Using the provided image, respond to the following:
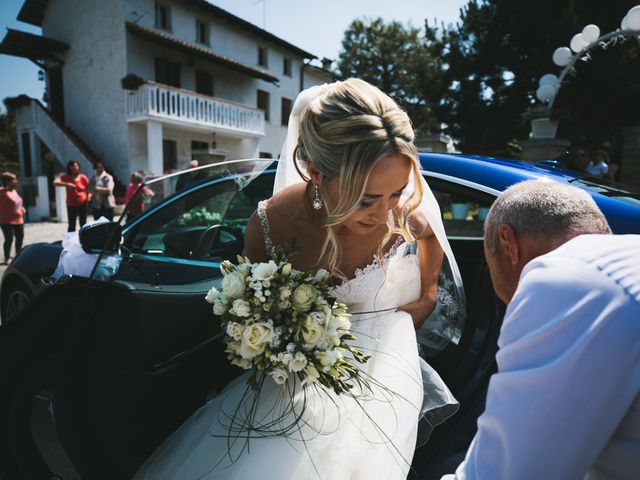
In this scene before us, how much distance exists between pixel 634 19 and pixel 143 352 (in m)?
9.51

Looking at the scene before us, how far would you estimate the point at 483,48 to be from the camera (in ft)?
51.1

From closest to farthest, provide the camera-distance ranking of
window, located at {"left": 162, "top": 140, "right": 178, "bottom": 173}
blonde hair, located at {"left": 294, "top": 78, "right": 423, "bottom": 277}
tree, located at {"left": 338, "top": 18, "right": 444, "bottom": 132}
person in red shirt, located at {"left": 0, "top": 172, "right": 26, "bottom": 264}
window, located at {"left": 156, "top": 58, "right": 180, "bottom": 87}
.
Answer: blonde hair, located at {"left": 294, "top": 78, "right": 423, "bottom": 277}, person in red shirt, located at {"left": 0, "top": 172, "right": 26, "bottom": 264}, window, located at {"left": 156, "top": 58, "right": 180, "bottom": 87}, window, located at {"left": 162, "top": 140, "right": 178, "bottom": 173}, tree, located at {"left": 338, "top": 18, "right": 444, "bottom": 132}

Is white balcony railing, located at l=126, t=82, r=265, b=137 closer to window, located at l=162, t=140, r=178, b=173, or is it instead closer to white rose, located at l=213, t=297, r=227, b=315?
window, located at l=162, t=140, r=178, b=173

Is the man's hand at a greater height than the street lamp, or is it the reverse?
the street lamp

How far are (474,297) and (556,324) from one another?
56.5 inches

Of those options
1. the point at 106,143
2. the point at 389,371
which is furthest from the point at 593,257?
the point at 106,143

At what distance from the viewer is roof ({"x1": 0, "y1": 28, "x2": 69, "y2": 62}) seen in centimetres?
1632

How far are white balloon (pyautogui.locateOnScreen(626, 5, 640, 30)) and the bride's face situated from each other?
8544 mm

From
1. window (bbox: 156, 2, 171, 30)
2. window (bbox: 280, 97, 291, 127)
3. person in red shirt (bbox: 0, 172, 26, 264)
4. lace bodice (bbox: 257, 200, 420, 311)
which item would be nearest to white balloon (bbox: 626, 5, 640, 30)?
lace bodice (bbox: 257, 200, 420, 311)

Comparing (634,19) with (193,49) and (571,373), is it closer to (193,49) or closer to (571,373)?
(571,373)

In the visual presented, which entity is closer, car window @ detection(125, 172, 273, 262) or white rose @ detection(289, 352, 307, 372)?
white rose @ detection(289, 352, 307, 372)

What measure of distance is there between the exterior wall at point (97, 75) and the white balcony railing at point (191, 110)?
1207mm

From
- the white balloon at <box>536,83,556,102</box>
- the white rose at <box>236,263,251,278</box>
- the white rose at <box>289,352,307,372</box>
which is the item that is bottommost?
the white rose at <box>289,352,307,372</box>

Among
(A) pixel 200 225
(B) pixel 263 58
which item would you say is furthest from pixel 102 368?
(B) pixel 263 58
